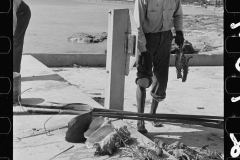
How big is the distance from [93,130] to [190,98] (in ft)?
12.7

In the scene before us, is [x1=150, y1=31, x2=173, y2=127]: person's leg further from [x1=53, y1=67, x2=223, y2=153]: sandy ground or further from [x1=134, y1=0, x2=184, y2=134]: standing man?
[x1=53, y1=67, x2=223, y2=153]: sandy ground

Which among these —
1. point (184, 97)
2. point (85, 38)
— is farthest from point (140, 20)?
point (85, 38)

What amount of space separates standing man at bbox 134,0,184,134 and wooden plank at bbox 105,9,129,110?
23 cm

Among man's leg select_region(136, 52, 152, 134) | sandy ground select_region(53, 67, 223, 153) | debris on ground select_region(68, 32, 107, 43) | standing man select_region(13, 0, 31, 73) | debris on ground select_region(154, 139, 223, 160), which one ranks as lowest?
sandy ground select_region(53, 67, 223, 153)

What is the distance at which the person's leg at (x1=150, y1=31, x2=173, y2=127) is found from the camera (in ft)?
19.6

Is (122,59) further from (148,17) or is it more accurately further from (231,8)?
(231,8)

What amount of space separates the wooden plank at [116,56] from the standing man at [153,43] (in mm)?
225

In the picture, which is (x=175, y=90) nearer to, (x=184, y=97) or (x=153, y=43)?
(x=184, y=97)

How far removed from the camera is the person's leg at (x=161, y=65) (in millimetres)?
5984

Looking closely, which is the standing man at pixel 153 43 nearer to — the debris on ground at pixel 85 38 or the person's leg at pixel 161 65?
the person's leg at pixel 161 65

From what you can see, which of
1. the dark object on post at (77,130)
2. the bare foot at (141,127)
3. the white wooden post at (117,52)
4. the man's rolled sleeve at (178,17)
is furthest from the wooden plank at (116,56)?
the dark object on post at (77,130)

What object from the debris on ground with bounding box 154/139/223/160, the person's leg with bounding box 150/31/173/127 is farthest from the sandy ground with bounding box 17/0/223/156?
the debris on ground with bounding box 154/139/223/160

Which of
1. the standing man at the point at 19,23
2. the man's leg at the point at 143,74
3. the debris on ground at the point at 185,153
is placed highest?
the standing man at the point at 19,23

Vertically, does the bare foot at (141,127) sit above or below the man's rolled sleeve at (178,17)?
below
